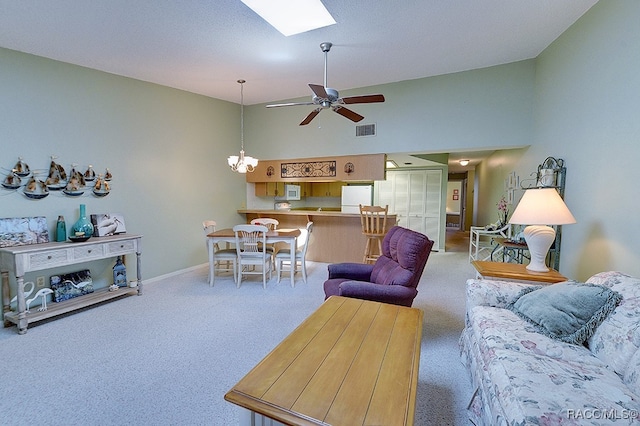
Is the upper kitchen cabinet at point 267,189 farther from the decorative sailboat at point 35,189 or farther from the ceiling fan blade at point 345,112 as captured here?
the decorative sailboat at point 35,189

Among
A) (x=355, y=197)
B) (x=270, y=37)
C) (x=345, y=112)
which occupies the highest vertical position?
(x=270, y=37)

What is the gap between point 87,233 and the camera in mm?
3420

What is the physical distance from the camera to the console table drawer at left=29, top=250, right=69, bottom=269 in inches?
112

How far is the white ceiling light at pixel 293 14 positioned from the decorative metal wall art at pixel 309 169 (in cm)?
263

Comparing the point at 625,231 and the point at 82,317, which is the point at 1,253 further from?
the point at 625,231

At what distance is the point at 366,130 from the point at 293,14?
250 cm

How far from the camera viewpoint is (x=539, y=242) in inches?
100

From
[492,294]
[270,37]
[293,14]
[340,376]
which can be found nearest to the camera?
[340,376]

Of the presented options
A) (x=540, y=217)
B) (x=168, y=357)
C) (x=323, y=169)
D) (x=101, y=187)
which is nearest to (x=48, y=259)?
(x=101, y=187)

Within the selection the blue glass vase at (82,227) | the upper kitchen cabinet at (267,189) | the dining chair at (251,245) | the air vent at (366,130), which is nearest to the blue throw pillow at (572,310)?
the dining chair at (251,245)

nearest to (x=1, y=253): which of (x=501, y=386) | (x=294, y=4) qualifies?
(x=294, y=4)

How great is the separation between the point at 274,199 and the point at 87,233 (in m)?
3.60

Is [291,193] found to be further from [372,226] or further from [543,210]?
[543,210]

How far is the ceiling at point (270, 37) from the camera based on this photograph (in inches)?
101
